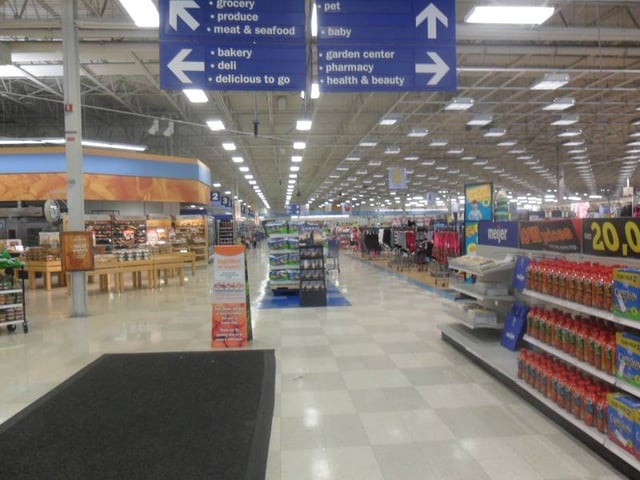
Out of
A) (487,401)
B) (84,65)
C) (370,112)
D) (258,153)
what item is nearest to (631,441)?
(487,401)

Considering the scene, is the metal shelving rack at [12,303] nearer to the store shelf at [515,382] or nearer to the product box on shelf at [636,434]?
the store shelf at [515,382]

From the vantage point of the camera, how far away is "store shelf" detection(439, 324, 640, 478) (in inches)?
105

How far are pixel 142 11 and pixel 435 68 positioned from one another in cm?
431

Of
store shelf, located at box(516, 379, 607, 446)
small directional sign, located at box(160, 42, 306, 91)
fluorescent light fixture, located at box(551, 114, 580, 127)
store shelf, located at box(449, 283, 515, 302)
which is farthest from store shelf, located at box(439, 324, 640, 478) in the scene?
fluorescent light fixture, located at box(551, 114, 580, 127)

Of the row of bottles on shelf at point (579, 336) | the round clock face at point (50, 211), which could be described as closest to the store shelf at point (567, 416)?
the row of bottles on shelf at point (579, 336)

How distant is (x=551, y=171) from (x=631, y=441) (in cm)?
3273

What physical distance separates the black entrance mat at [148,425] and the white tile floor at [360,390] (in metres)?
0.20

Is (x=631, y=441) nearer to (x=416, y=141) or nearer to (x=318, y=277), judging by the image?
(x=318, y=277)

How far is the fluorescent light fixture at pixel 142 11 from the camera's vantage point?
607 cm

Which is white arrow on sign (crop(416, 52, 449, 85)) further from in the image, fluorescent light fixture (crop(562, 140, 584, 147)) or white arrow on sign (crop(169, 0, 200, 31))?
fluorescent light fixture (crop(562, 140, 584, 147))

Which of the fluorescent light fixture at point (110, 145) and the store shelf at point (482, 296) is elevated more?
the fluorescent light fixture at point (110, 145)

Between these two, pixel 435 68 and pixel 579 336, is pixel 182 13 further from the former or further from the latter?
pixel 579 336

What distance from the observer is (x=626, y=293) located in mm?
2676

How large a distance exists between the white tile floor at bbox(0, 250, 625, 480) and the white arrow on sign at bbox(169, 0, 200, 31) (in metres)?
4.04
